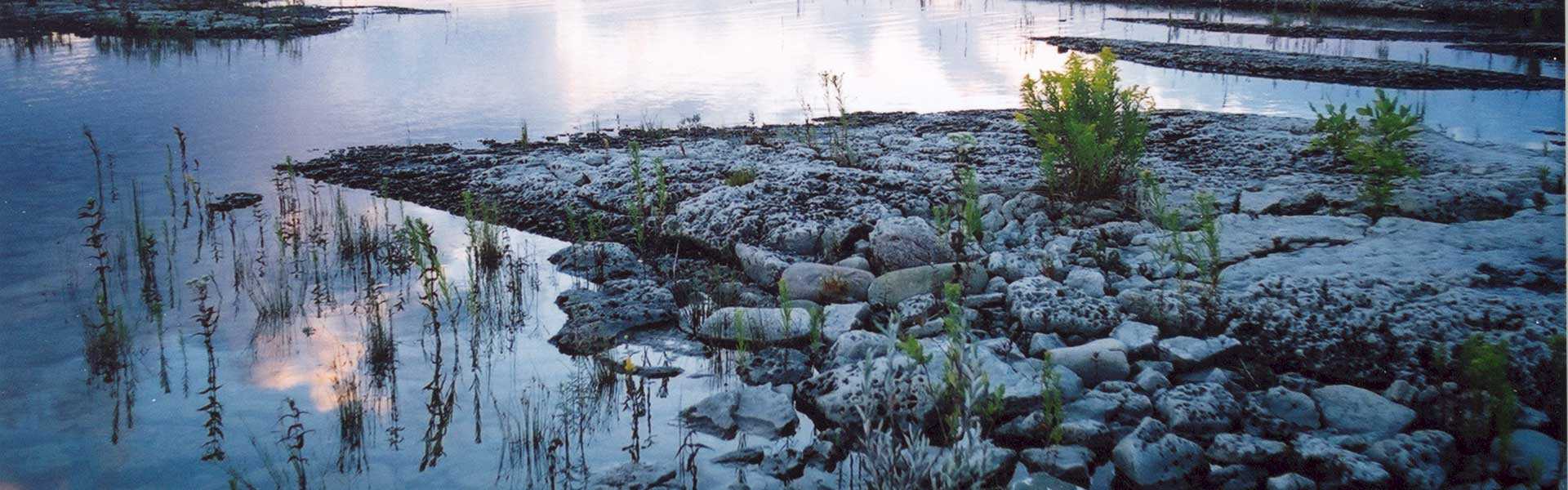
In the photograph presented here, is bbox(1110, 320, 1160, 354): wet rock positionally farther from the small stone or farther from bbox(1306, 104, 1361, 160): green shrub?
bbox(1306, 104, 1361, 160): green shrub

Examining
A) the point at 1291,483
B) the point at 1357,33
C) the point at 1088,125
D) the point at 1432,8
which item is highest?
the point at 1432,8

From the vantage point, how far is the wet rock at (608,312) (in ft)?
18.1

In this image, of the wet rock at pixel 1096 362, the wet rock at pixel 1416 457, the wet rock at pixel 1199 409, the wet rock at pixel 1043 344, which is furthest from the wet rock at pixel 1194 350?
the wet rock at pixel 1416 457

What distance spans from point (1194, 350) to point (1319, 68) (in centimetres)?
1373

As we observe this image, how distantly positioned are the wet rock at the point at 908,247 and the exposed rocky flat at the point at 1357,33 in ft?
59.2

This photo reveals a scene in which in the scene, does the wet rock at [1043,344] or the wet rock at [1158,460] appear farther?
the wet rock at [1043,344]

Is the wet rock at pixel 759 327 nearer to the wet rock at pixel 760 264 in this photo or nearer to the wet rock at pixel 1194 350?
the wet rock at pixel 760 264

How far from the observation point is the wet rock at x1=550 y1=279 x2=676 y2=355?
5.53m

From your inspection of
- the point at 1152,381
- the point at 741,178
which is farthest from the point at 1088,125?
the point at 1152,381

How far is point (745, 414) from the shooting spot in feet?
15.0

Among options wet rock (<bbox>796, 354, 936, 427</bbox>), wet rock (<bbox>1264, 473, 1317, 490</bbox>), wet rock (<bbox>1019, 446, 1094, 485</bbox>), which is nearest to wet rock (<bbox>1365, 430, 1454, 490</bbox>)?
wet rock (<bbox>1264, 473, 1317, 490</bbox>)

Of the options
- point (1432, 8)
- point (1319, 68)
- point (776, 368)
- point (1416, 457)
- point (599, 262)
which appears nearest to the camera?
point (1416, 457)

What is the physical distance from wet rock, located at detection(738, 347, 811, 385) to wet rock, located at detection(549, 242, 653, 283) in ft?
5.78

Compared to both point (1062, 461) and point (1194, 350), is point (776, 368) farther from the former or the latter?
point (1194, 350)
